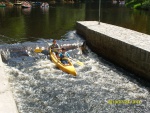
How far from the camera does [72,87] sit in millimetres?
15250

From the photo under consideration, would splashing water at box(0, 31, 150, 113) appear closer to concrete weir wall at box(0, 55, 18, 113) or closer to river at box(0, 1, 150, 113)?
river at box(0, 1, 150, 113)

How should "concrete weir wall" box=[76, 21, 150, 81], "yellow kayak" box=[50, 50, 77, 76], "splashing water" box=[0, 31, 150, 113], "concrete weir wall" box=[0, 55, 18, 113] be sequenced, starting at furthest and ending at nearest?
1. "yellow kayak" box=[50, 50, 77, 76]
2. "concrete weir wall" box=[76, 21, 150, 81]
3. "splashing water" box=[0, 31, 150, 113]
4. "concrete weir wall" box=[0, 55, 18, 113]

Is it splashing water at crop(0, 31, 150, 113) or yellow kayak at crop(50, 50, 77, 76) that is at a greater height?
yellow kayak at crop(50, 50, 77, 76)

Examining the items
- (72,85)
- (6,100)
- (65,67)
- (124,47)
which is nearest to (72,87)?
(72,85)

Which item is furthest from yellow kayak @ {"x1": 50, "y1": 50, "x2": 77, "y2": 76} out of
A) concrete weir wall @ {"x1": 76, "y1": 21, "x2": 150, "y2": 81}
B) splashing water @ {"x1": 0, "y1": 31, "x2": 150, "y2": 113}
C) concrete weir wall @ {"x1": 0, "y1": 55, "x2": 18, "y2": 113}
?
concrete weir wall @ {"x1": 0, "y1": 55, "x2": 18, "y2": 113}

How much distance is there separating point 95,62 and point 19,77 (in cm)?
637

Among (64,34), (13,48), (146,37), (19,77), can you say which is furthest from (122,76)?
(64,34)

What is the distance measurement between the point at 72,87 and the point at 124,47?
5324 mm

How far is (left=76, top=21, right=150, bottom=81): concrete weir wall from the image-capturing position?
53.7 feet

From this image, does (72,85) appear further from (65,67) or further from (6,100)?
(6,100)

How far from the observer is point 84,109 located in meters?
12.7

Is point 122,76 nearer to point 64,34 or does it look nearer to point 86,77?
point 86,77

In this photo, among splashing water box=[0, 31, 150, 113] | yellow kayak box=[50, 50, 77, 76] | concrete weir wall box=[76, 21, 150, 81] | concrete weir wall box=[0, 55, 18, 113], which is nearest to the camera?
concrete weir wall box=[0, 55, 18, 113]

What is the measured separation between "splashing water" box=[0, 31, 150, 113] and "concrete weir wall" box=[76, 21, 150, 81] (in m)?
0.67
